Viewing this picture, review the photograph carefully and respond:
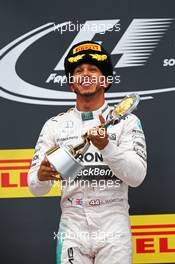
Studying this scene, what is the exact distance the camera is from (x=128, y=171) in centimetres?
177

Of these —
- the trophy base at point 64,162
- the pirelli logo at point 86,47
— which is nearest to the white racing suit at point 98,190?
the trophy base at point 64,162

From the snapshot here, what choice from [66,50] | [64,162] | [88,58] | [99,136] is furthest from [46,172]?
[66,50]

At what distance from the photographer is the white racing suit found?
1.78 m

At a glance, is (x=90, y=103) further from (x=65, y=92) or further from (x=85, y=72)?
(x=65, y=92)

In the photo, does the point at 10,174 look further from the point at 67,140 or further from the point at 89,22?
the point at 89,22

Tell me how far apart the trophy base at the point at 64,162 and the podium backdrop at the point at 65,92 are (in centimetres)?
77

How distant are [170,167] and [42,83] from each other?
0.70 meters

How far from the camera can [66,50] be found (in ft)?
8.07

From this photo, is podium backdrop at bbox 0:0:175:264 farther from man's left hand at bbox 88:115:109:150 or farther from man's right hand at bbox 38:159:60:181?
man's left hand at bbox 88:115:109:150

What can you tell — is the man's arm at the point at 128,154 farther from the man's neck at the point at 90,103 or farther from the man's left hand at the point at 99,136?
the man's neck at the point at 90,103

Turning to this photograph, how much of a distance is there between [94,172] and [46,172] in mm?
206

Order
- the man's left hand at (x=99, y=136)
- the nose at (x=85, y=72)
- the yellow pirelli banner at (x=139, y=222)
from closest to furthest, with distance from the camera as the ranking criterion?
the man's left hand at (x=99, y=136) < the nose at (x=85, y=72) < the yellow pirelli banner at (x=139, y=222)

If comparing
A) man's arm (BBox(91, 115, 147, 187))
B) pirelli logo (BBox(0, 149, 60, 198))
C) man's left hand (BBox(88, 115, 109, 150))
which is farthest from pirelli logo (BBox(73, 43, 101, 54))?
pirelli logo (BBox(0, 149, 60, 198))

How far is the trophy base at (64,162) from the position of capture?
1682 millimetres
